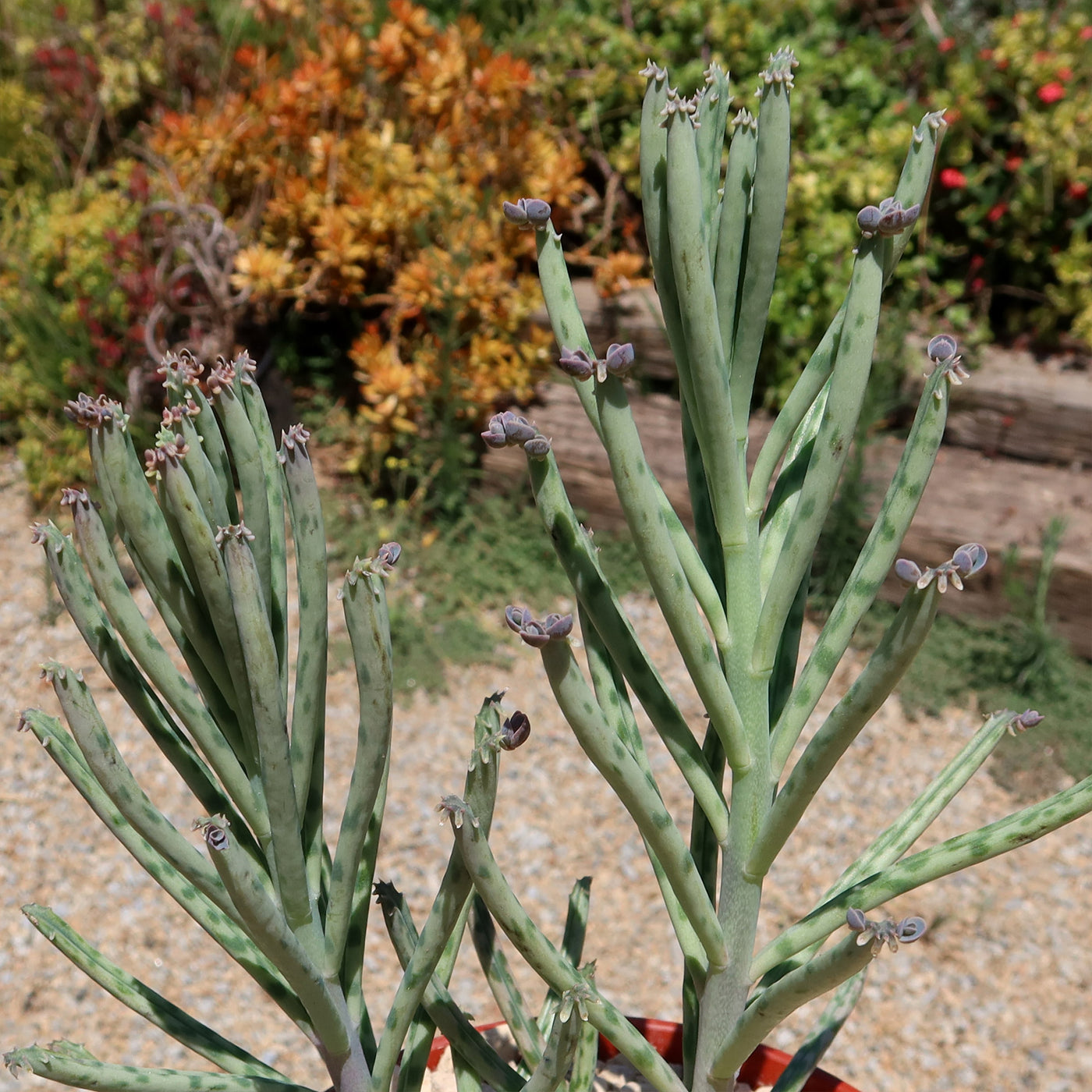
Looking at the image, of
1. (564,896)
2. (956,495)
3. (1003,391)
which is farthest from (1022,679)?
(564,896)

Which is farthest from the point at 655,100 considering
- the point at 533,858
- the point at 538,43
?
the point at 538,43

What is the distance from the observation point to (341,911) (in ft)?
3.57

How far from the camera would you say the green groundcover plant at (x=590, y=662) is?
35.1 inches

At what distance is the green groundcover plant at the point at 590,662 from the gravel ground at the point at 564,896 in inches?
72.4

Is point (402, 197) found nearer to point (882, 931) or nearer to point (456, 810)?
point (456, 810)

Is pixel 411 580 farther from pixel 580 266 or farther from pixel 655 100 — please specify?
pixel 655 100

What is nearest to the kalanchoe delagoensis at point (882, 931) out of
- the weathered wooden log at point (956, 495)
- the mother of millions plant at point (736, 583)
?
the mother of millions plant at point (736, 583)

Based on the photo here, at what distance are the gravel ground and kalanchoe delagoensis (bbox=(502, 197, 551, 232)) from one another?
238cm

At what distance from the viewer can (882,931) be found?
31.9 inches

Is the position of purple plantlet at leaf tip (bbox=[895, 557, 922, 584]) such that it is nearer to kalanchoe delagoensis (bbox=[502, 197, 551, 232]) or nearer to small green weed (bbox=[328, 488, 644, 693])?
kalanchoe delagoensis (bbox=[502, 197, 551, 232])

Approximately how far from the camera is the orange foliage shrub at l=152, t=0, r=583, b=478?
13.5 ft

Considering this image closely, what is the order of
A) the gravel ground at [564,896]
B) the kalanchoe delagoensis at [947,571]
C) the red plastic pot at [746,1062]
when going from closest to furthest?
the kalanchoe delagoensis at [947,571] → the red plastic pot at [746,1062] → the gravel ground at [564,896]

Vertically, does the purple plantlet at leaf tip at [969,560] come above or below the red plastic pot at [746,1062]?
above

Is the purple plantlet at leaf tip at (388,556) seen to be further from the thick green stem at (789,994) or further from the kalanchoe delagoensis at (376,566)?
the thick green stem at (789,994)
